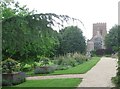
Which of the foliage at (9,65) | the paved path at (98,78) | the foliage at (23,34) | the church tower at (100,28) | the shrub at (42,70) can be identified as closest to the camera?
Answer: the foliage at (23,34)

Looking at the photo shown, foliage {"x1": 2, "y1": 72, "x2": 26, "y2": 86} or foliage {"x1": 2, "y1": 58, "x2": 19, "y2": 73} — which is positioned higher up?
foliage {"x1": 2, "y1": 58, "x2": 19, "y2": 73}

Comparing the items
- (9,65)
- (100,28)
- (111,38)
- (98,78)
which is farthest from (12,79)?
(100,28)

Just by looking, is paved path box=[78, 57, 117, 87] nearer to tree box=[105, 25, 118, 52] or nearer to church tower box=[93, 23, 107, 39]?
tree box=[105, 25, 118, 52]

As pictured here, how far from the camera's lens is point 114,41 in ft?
254

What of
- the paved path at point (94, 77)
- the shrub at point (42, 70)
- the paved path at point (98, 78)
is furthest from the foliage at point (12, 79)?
the shrub at point (42, 70)

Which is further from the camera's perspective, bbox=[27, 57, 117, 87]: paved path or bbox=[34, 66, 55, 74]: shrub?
bbox=[34, 66, 55, 74]: shrub

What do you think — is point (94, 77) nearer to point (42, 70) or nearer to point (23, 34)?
point (42, 70)

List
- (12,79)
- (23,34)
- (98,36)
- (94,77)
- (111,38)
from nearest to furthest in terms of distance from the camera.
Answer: (23,34) < (12,79) < (94,77) < (111,38) < (98,36)

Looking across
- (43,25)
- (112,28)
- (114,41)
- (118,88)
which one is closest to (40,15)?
(43,25)

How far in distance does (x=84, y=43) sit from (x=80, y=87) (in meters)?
53.6

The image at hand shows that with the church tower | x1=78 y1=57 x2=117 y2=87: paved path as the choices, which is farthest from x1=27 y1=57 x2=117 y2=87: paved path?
the church tower

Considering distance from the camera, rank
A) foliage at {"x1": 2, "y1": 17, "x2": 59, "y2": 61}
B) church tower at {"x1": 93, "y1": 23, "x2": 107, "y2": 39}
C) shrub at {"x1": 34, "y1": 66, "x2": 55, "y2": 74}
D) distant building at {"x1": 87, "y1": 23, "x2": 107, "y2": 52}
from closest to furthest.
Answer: foliage at {"x1": 2, "y1": 17, "x2": 59, "y2": 61}
shrub at {"x1": 34, "y1": 66, "x2": 55, "y2": 74}
distant building at {"x1": 87, "y1": 23, "x2": 107, "y2": 52}
church tower at {"x1": 93, "y1": 23, "x2": 107, "y2": 39}

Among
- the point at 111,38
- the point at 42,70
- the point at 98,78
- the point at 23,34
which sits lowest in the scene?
the point at 98,78

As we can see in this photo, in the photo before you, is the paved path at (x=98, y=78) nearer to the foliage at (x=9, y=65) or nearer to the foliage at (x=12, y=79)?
the foliage at (x=12, y=79)
